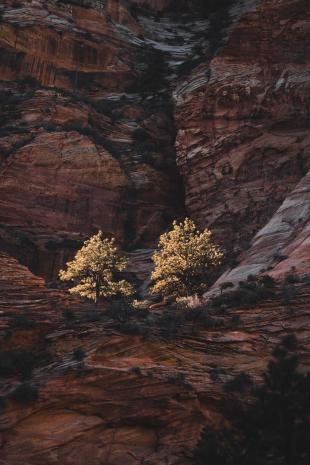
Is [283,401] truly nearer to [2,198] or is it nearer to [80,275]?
[80,275]

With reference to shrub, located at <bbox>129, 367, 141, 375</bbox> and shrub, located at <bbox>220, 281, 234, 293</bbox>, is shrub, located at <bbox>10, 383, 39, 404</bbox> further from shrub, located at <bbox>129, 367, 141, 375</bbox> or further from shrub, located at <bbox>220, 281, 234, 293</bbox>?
shrub, located at <bbox>220, 281, 234, 293</bbox>

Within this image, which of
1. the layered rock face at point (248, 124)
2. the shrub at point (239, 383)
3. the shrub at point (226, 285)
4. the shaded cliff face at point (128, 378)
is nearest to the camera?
the shaded cliff face at point (128, 378)

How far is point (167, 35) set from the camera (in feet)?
258

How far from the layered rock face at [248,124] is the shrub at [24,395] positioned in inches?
1038

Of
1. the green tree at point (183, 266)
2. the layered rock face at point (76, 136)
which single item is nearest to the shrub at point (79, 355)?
the green tree at point (183, 266)

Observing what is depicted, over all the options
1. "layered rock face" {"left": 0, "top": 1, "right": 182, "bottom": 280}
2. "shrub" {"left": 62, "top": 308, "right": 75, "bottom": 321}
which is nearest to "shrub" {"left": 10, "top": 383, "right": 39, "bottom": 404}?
"shrub" {"left": 62, "top": 308, "right": 75, "bottom": 321}

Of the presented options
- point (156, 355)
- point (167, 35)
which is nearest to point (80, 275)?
point (156, 355)

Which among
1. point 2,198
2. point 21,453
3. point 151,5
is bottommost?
point 21,453

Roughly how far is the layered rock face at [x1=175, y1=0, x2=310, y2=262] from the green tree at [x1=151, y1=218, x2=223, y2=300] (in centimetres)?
645

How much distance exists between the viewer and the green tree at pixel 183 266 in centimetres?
3609

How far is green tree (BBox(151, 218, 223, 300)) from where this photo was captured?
118 ft

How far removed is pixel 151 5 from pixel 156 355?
73.0 m

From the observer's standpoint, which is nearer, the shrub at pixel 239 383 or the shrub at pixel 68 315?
the shrub at pixel 239 383

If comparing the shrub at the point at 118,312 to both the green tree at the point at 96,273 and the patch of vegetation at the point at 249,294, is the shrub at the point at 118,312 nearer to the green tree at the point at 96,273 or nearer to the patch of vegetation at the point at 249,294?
the patch of vegetation at the point at 249,294
